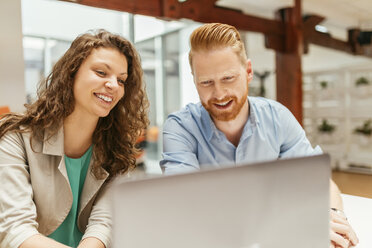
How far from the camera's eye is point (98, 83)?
1.23 metres

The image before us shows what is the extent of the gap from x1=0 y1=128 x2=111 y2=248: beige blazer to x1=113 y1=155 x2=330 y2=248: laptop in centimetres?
67

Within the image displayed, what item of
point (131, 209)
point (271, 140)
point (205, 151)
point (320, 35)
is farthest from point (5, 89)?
point (320, 35)

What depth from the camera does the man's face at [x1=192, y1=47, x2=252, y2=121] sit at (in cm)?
125

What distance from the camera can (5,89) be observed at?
2.55 metres

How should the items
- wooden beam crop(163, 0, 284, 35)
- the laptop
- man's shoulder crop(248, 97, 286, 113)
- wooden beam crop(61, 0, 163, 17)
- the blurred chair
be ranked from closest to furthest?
1. the laptop
2. man's shoulder crop(248, 97, 286, 113)
3. the blurred chair
4. wooden beam crop(61, 0, 163, 17)
5. wooden beam crop(163, 0, 284, 35)

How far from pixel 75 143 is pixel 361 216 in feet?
3.79

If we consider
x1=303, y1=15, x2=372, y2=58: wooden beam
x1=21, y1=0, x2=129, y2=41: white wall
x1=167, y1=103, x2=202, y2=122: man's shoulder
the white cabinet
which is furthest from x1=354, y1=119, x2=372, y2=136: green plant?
x1=167, y1=103, x2=202, y2=122: man's shoulder

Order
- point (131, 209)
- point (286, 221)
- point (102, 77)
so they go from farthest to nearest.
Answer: point (102, 77) → point (286, 221) → point (131, 209)

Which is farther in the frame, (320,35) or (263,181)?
(320,35)

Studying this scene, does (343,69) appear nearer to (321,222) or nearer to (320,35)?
(320,35)

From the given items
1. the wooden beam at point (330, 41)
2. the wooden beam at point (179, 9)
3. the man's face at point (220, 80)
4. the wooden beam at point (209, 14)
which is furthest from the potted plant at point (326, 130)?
the man's face at point (220, 80)

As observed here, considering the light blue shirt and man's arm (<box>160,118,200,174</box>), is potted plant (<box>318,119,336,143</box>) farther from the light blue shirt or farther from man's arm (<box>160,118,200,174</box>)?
man's arm (<box>160,118,200,174</box>)

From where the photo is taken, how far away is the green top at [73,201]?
49.2 inches

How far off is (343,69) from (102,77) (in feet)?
21.3
